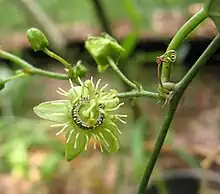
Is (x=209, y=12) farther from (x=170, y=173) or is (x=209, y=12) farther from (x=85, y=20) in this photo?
(x=85, y=20)

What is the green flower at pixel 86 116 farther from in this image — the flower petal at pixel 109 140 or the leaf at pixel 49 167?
the leaf at pixel 49 167

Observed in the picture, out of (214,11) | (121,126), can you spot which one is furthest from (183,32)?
(121,126)

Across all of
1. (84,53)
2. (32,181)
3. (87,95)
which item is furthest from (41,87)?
(87,95)

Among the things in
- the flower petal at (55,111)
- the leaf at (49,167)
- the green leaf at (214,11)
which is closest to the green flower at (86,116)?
the flower petal at (55,111)

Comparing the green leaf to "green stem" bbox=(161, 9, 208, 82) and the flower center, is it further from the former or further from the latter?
the flower center

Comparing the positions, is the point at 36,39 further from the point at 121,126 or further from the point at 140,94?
the point at 121,126

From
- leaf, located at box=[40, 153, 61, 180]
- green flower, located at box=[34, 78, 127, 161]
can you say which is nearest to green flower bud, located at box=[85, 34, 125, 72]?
green flower, located at box=[34, 78, 127, 161]
